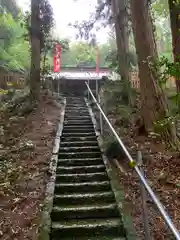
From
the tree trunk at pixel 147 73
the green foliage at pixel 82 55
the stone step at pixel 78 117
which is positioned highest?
the green foliage at pixel 82 55

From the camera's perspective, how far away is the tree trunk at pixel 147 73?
7.90 m

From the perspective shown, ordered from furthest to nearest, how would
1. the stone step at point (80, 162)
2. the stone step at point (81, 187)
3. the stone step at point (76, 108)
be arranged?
the stone step at point (76, 108) → the stone step at point (80, 162) → the stone step at point (81, 187)

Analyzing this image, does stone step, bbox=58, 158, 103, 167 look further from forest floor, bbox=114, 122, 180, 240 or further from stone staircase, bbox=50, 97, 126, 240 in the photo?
forest floor, bbox=114, 122, 180, 240

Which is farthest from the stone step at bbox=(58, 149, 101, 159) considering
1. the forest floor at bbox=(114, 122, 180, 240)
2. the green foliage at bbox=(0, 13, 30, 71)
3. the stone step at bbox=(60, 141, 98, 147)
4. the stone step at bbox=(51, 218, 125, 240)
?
the green foliage at bbox=(0, 13, 30, 71)

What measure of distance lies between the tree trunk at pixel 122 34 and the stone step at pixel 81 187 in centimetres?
732

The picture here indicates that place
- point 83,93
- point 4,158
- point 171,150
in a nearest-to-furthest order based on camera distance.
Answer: point 171,150 → point 4,158 → point 83,93

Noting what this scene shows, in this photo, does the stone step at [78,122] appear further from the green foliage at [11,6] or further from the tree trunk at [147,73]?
the green foliage at [11,6]

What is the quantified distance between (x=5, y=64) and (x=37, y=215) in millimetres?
15021

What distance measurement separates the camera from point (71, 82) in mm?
19250

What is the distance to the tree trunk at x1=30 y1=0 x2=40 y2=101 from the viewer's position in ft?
42.4

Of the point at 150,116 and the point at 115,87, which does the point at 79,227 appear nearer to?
the point at 150,116

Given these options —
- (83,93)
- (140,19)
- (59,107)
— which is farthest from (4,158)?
(83,93)

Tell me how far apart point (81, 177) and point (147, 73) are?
10.5 feet

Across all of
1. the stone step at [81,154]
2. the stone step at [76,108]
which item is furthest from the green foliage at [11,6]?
the stone step at [81,154]
